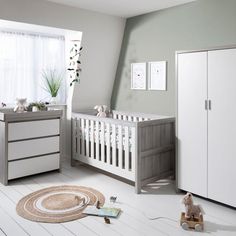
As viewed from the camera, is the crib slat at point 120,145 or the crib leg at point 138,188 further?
the crib slat at point 120,145

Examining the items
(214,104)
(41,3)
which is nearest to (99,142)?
(214,104)

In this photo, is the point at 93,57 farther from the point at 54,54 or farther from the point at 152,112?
the point at 152,112

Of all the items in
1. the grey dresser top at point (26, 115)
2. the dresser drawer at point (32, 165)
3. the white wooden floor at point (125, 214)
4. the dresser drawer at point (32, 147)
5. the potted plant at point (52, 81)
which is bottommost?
the white wooden floor at point (125, 214)

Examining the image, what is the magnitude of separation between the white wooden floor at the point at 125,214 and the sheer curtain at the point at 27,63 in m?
1.34

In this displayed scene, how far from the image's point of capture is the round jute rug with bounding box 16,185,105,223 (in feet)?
8.26

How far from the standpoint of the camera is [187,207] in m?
2.37

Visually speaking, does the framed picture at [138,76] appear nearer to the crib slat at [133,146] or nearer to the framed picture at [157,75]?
the framed picture at [157,75]

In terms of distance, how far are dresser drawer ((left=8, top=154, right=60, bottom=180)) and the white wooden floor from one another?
10cm

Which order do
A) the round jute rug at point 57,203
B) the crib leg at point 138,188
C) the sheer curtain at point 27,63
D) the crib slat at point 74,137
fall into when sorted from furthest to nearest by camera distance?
the crib slat at point 74,137 < the sheer curtain at point 27,63 < the crib leg at point 138,188 < the round jute rug at point 57,203

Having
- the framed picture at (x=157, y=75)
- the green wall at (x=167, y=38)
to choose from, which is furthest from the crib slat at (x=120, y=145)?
the framed picture at (x=157, y=75)

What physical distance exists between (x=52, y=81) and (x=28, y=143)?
1220 mm

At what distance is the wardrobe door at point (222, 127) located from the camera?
2.53 meters

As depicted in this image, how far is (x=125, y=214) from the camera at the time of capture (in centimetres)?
256

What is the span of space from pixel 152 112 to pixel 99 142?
2.84 feet
